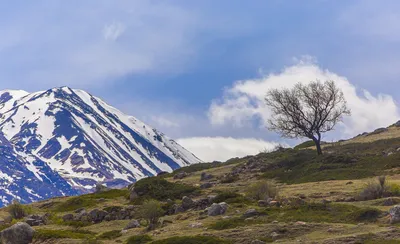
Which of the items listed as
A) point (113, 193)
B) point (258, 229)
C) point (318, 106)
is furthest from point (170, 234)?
point (318, 106)

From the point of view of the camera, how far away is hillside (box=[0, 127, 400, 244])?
2341cm

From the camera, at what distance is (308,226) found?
24000mm

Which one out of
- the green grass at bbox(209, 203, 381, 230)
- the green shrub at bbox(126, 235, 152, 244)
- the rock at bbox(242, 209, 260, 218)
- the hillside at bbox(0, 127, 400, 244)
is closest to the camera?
the hillside at bbox(0, 127, 400, 244)

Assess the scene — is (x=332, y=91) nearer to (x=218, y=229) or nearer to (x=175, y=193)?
(x=175, y=193)

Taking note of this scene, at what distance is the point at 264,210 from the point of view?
28984 mm

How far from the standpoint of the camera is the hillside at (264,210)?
76.8 feet

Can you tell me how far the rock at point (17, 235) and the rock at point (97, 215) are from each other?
8.23 metres

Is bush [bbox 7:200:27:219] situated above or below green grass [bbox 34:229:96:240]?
above

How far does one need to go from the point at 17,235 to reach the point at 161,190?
1918 centimetres

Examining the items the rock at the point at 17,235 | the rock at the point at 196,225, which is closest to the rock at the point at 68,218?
the rock at the point at 17,235

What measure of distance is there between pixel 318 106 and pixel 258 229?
46.4m

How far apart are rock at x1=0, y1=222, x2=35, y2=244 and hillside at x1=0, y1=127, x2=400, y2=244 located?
1.70 feet

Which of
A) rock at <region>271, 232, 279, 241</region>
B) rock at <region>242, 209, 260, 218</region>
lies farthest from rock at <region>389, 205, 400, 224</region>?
rock at <region>242, 209, 260, 218</region>

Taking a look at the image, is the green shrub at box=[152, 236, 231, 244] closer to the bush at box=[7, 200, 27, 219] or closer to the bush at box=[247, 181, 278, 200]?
the bush at box=[247, 181, 278, 200]
